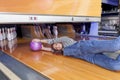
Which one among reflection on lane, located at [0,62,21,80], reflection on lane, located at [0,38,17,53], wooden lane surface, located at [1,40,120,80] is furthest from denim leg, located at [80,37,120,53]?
reflection on lane, located at [0,38,17,53]

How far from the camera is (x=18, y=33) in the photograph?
2174 mm

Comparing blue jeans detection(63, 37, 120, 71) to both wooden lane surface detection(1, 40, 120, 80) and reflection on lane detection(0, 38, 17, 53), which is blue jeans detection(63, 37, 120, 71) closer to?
wooden lane surface detection(1, 40, 120, 80)

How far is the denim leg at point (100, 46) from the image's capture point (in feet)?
2.84

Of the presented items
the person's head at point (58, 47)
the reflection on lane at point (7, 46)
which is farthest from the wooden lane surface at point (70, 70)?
the reflection on lane at point (7, 46)

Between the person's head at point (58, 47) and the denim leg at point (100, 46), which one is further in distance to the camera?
the person's head at point (58, 47)

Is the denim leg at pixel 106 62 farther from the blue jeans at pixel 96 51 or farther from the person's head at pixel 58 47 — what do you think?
the person's head at pixel 58 47

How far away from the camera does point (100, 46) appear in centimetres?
95

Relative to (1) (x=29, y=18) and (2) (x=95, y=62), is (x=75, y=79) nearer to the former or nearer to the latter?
(2) (x=95, y=62)

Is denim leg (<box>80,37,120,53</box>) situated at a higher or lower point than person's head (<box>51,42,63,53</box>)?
higher

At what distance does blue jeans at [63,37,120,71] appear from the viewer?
88cm

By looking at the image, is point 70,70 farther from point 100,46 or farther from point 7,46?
point 7,46

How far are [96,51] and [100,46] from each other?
0.06 metres

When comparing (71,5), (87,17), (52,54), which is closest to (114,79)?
(52,54)

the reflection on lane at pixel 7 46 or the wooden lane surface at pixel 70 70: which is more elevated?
the reflection on lane at pixel 7 46
